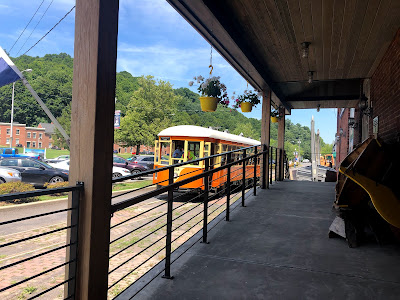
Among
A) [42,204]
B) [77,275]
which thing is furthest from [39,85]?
[77,275]

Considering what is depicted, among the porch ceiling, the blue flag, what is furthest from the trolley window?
the blue flag

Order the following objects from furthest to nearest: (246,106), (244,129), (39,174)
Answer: (244,129) < (39,174) < (246,106)

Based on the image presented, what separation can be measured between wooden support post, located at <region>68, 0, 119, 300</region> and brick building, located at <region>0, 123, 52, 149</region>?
69.7m

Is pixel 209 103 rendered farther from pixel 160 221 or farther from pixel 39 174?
pixel 39 174

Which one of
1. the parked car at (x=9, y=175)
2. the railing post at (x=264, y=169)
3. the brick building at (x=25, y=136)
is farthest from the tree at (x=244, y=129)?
the railing post at (x=264, y=169)

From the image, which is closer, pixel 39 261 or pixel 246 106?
pixel 39 261

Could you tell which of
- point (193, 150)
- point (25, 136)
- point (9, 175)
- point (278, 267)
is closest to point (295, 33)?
point (278, 267)

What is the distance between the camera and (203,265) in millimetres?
2812

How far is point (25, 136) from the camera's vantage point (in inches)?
2717

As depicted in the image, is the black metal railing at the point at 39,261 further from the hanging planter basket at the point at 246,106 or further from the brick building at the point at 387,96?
the hanging planter basket at the point at 246,106

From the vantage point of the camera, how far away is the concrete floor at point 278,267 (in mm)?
2305

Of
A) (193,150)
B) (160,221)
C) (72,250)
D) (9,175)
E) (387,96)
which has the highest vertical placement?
(387,96)

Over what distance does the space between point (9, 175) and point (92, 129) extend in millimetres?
11749

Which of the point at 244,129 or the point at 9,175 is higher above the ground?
the point at 244,129
